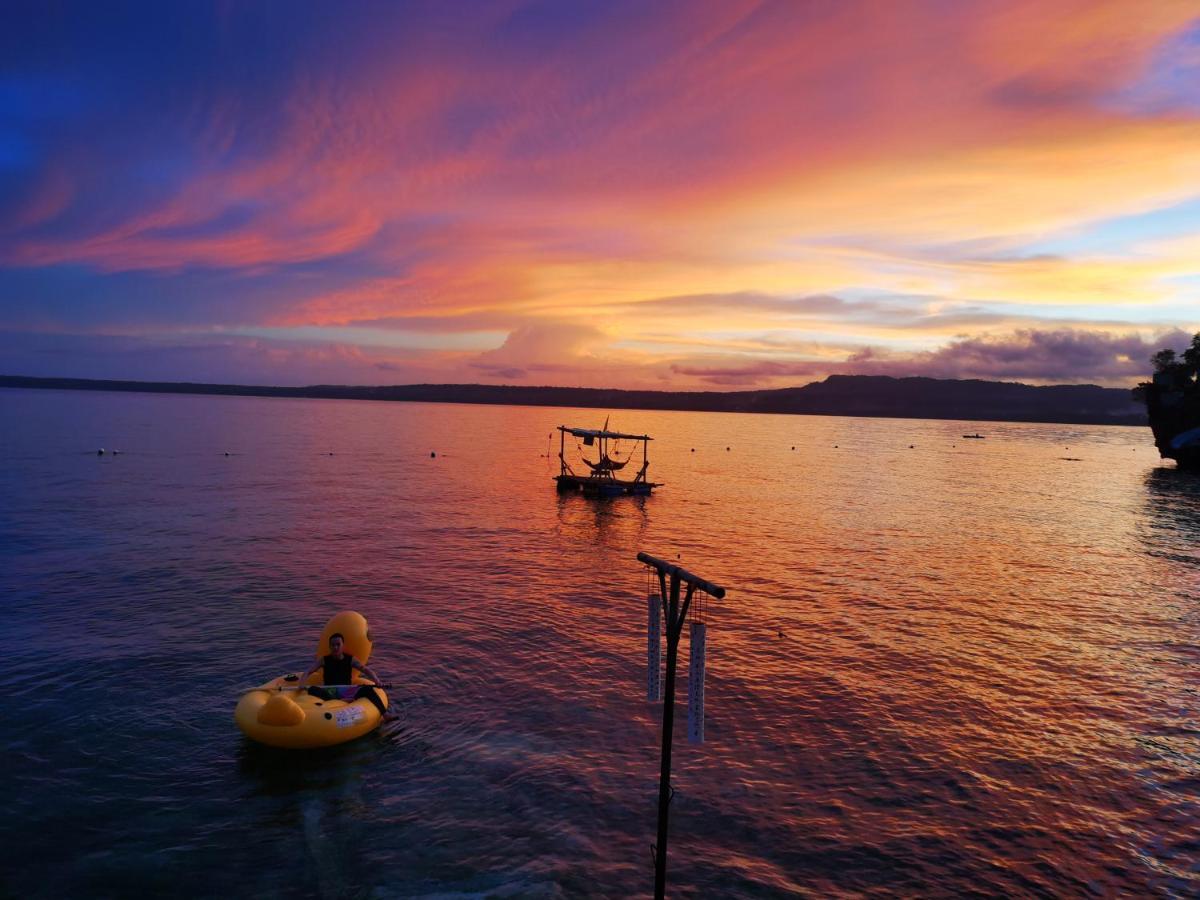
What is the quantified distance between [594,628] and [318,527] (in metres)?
29.6

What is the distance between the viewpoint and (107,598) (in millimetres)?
31656

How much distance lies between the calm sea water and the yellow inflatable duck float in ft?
2.00

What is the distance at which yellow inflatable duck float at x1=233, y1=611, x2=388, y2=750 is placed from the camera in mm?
17844

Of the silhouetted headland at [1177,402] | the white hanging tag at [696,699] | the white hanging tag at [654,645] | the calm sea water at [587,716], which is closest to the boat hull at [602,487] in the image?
the calm sea water at [587,716]

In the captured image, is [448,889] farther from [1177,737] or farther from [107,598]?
[107,598]

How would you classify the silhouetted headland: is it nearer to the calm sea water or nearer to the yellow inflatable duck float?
the calm sea water

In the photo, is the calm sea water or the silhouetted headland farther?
the silhouetted headland

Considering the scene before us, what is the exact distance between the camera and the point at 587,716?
2120 centimetres

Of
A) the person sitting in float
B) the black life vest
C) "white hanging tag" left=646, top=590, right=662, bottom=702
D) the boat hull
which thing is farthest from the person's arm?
the boat hull

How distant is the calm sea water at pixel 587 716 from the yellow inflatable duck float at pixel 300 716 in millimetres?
608

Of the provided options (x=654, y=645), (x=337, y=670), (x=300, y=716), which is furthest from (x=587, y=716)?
(x=654, y=645)

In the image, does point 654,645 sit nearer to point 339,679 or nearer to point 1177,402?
point 339,679

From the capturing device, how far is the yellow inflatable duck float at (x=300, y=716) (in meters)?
17.8

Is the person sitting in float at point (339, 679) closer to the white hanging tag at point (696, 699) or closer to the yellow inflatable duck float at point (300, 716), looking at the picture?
the yellow inflatable duck float at point (300, 716)
